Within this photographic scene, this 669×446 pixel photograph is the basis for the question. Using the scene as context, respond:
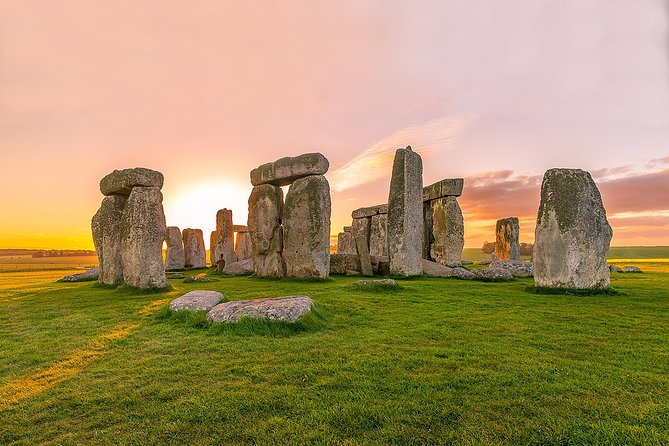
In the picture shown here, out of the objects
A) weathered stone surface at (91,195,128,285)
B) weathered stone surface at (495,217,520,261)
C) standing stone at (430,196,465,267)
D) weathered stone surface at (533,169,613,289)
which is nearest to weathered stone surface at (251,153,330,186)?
weathered stone surface at (91,195,128,285)

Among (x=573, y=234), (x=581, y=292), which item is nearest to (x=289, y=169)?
(x=573, y=234)

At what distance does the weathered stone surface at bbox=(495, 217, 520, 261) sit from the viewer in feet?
72.3

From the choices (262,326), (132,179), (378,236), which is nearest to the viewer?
(262,326)

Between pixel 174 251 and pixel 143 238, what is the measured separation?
483 inches

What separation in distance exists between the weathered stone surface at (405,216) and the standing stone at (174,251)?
562 inches

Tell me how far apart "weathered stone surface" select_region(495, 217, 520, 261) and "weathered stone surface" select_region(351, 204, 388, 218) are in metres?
→ 7.45

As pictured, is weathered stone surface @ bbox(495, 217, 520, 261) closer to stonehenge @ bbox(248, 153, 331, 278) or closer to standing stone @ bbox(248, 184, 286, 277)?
stonehenge @ bbox(248, 153, 331, 278)

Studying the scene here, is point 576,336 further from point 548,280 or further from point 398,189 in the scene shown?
point 398,189

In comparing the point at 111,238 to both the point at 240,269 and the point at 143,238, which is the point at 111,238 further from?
the point at 240,269

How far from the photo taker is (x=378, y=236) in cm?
2459

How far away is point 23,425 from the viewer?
3047 millimetres

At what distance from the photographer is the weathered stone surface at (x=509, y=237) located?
72.3 feet

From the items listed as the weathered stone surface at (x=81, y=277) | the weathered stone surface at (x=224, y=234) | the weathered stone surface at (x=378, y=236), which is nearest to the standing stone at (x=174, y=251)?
the weathered stone surface at (x=224, y=234)

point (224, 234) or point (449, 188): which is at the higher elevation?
point (449, 188)
